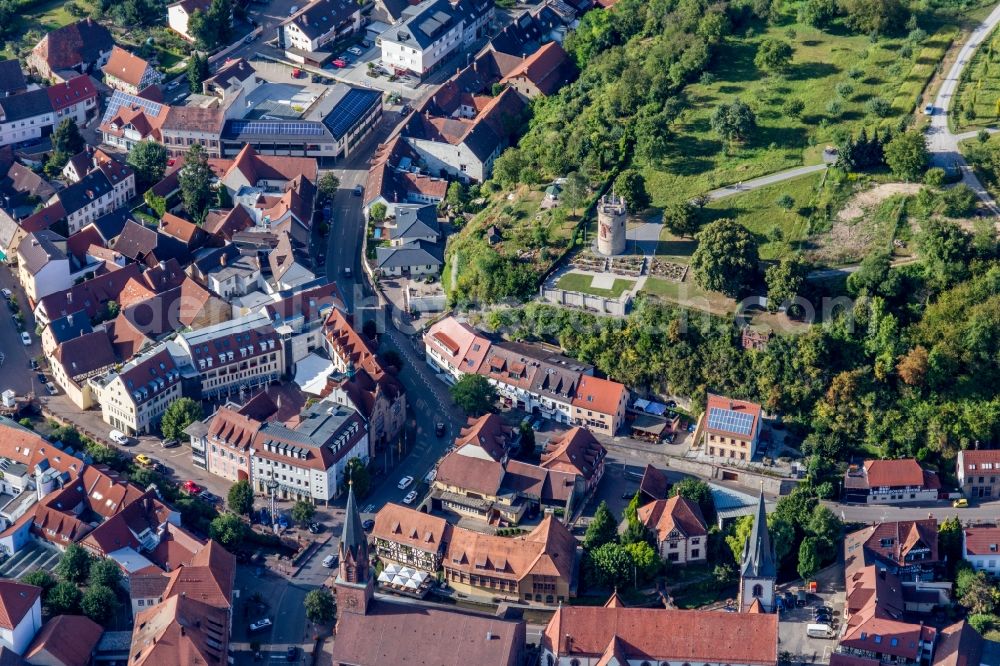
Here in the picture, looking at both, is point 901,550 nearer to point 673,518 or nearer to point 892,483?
point 892,483

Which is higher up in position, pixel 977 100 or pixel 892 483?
pixel 977 100

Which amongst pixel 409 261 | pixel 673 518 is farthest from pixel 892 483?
pixel 409 261


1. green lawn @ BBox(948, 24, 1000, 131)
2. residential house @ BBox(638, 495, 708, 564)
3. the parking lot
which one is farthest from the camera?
green lawn @ BBox(948, 24, 1000, 131)

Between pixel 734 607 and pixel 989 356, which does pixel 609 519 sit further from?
pixel 989 356

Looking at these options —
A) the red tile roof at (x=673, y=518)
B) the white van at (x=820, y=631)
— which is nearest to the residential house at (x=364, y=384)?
the red tile roof at (x=673, y=518)

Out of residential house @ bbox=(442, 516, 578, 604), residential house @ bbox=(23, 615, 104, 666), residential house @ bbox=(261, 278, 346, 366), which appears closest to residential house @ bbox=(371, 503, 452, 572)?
residential house @ bbox=(442, 516, 578, 604)

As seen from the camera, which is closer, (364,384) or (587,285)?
(364,384)

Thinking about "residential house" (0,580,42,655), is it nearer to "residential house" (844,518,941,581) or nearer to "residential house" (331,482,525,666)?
"residential house" (331,482,525,666)
